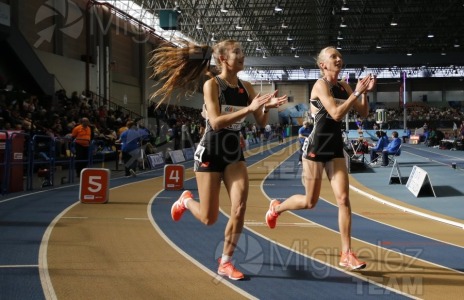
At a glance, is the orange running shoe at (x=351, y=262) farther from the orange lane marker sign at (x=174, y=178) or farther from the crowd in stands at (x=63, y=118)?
the orange lane marker sign at (x=174, y=178)

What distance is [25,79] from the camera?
24141 millimetres

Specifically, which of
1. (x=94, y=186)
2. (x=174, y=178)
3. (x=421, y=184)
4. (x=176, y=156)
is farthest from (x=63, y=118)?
(x=421, y=184)

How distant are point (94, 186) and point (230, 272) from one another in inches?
245

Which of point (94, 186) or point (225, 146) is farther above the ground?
point (225, 146)

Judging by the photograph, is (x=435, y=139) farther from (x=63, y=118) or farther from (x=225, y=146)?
(x=225, y=146)

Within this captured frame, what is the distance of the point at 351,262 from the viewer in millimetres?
4859

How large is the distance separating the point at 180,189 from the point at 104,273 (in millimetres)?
8186

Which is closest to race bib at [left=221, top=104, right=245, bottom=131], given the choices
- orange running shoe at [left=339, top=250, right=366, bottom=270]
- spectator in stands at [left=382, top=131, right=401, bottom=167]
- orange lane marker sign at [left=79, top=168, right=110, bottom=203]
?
orange running shoe at [left=339, top=250, right=366, bottom=270]

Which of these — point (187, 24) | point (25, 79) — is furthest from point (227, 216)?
point (187, 24)

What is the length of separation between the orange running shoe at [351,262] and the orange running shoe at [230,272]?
96 centimetres

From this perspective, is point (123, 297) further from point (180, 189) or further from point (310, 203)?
point (180, 189)

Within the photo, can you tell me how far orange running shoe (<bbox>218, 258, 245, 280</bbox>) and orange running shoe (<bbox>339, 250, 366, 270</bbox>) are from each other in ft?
3.14

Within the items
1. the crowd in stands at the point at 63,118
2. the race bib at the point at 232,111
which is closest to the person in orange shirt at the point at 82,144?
the crowd in stands at the point at 63,118

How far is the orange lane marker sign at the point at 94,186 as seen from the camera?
10.2 meters
